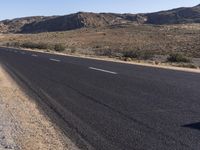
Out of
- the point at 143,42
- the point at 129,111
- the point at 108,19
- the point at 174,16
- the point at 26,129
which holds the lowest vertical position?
the point at 108,19

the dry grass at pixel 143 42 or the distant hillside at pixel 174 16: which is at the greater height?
the dry grass at pixel 143 42

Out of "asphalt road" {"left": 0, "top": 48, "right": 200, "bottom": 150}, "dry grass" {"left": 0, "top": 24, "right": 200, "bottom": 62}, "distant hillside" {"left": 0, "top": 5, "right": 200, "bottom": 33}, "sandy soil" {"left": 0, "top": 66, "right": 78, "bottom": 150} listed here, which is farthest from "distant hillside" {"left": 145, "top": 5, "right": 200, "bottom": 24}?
"sandy soil" {"left": 0, "top": 66, "right": 78, "bottom": 150}

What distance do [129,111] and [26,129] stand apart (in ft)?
7.08

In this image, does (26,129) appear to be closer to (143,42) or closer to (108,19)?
(143,42)

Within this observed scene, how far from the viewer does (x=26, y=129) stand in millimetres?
8992

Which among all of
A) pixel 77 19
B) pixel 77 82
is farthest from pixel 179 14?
pixel 77 82

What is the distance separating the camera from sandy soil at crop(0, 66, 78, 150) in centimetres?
766

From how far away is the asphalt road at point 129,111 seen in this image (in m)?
7.50

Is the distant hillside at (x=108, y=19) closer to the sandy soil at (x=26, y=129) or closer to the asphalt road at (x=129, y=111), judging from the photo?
the asphalt road at (x=129, y=111)

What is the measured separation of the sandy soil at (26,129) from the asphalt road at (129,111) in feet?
1.07

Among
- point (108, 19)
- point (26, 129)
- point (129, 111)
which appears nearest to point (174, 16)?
point (108, 19)

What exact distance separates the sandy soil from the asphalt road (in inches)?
12.8

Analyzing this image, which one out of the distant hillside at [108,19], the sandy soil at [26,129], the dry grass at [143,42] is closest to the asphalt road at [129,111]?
the sandy soil at [26,129]

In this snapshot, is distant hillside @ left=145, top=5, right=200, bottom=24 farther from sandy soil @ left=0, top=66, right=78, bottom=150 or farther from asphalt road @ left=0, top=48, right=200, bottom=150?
sandy soil @ left=0, top=66, right=78, bottom=150
